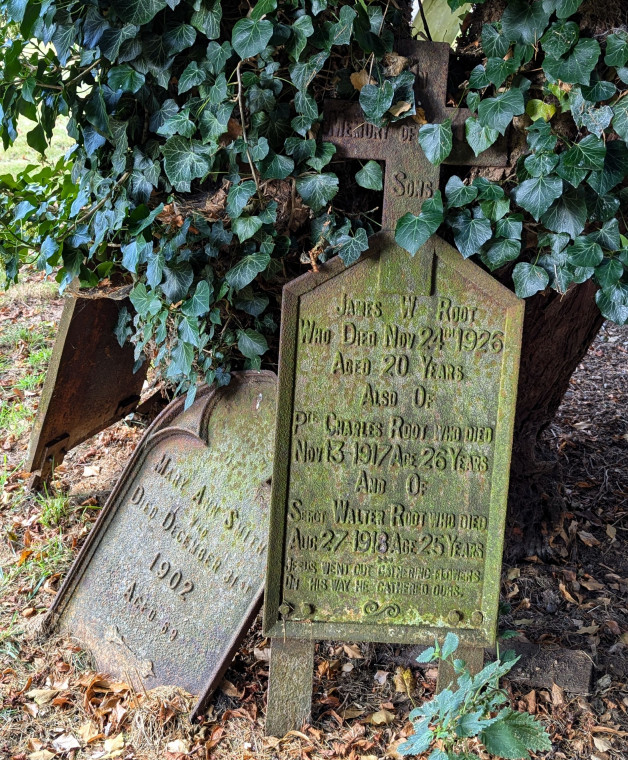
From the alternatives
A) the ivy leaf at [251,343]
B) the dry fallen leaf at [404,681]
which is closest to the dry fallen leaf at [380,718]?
the dry fallen leaf at [404,681]

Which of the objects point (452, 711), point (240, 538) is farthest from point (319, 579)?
point (452, 711)

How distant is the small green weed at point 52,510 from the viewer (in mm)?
3549

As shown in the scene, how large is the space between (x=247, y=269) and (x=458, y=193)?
0.70 m

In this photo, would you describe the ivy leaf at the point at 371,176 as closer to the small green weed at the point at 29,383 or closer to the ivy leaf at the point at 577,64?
the ivy leaf at the point at 577,64

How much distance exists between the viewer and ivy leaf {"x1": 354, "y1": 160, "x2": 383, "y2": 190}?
235 centimetres

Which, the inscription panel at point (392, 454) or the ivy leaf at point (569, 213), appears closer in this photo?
the ivy leaf at point (569, 213)

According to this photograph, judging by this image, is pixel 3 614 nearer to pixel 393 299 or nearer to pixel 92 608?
pixel 92 608

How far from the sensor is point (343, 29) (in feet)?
7.04

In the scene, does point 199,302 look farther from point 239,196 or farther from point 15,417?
point 15,417

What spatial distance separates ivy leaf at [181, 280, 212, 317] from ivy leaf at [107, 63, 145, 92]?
0.64 m

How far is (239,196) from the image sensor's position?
7.77 ft

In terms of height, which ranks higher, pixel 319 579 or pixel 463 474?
pixel 463 474

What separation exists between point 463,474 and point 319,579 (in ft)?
1.94

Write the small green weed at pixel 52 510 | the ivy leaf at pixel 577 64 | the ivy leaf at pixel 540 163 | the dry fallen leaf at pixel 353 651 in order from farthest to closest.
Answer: the small green weed at pixel 52 510 → the dry fallen leaf at pixel 353 651 → the ivy leaf at pixel 540 163 → the ivy leaf at pixel 577 64
